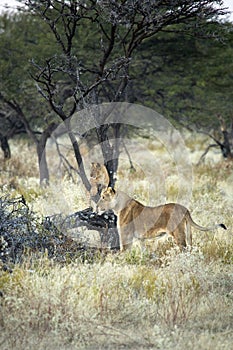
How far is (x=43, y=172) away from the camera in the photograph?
13984mm

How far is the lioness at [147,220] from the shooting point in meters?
6.77

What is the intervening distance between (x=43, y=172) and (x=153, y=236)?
7406 millimetres

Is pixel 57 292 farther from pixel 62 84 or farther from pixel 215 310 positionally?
pixel 62 84

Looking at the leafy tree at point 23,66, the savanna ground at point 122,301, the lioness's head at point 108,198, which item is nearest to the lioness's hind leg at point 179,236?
the savanna ground at point 122,301

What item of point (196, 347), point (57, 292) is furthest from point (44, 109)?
point (196, 347)

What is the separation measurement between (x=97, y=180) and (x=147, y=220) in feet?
3.82

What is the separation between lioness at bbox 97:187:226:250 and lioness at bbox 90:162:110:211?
1.96ft

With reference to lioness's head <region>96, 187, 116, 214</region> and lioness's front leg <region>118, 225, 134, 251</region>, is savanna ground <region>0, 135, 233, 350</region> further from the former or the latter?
lioness's head <region>96, 187, 116, 214</region>

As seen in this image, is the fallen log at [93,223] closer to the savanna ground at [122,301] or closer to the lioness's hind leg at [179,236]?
the savanna ground at [122,301]

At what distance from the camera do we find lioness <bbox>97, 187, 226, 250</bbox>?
22.2 feet

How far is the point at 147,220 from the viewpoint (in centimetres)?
690

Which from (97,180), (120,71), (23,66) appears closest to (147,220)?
(97,180)

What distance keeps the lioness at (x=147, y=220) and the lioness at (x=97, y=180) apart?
0.60 m

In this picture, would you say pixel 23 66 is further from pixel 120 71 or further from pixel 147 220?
pixel 147 220
